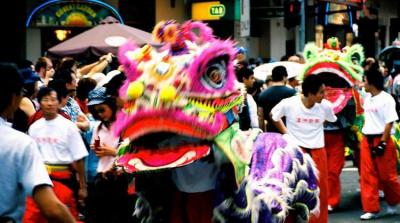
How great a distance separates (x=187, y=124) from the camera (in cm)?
490

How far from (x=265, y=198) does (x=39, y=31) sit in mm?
16064

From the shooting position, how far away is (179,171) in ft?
18.0

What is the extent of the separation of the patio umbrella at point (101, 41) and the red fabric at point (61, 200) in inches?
259

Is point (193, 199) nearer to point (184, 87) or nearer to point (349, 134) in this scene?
point (184, 87)

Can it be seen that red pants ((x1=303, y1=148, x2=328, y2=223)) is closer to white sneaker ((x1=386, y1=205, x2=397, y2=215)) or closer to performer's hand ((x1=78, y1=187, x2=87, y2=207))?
white sneaker ((x1=386, y1=205, x2=397, y2=215))

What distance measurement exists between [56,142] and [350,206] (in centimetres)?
521

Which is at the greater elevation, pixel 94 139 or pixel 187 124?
pixel 187 124

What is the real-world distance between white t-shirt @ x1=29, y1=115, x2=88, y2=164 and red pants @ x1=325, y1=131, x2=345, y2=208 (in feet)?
14.4

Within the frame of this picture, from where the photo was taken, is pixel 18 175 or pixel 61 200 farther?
pixel 61 200

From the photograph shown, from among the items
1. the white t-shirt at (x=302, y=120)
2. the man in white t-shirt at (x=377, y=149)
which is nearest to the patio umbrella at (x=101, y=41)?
the white t-shirt at (x=302, y=120)

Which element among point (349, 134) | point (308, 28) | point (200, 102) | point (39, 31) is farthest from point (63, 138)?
point (308, 28)

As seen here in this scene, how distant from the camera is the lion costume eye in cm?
514

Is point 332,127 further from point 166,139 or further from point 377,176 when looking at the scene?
point 166,139

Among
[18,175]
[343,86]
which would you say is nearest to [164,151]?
[18,175]
